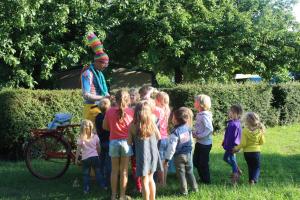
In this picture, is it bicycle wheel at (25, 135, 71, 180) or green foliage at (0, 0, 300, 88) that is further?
green foliage at (0, 0, 300, 88)

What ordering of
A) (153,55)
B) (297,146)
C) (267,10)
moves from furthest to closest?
(267,10) < (153,55) < (297,146)

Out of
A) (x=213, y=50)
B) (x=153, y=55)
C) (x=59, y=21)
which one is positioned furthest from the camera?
(x=213, y=50)

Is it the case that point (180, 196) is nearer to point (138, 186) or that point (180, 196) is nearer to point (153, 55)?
point (138, 186)

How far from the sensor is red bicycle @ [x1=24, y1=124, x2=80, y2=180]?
777 centimetres

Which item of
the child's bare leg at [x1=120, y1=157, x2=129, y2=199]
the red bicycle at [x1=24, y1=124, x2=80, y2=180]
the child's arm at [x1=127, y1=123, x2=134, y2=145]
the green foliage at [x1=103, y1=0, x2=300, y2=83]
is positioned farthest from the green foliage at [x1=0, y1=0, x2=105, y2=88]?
the child's arm at [x1=127, y1=123, x2=134, y2=145]

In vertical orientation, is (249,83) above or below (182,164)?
above

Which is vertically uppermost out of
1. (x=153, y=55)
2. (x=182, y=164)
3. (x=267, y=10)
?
(x=267, y=10)

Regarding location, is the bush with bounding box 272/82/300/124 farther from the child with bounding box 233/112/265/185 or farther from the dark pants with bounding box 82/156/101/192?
the dark pants with bounding box 82/156/101/192

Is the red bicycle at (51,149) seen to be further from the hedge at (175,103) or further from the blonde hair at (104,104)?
the hedge at (175,103)

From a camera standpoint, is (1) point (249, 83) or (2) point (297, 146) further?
(1) point (249, 83)

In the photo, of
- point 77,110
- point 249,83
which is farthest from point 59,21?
point 249,83

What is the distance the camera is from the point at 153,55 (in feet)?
54.9

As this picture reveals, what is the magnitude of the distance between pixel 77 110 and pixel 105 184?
12.5 ft

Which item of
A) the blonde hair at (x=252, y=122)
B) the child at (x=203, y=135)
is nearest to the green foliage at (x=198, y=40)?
the child at (x=203, y=135)
